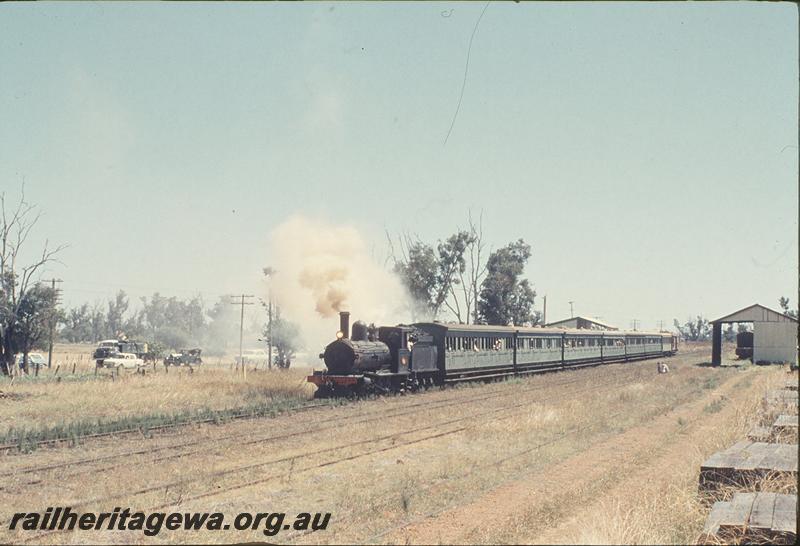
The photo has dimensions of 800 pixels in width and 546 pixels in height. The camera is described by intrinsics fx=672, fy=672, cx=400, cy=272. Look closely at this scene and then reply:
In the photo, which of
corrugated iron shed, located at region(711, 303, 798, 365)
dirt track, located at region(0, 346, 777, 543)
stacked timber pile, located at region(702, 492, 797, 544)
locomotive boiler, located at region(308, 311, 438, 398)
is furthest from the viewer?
corrugated iron shed, located at region(711, 303, 798, 365)

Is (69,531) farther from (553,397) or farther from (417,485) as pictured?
(553,397)

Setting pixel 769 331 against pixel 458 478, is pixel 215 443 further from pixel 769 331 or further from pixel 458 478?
pixel 769 331

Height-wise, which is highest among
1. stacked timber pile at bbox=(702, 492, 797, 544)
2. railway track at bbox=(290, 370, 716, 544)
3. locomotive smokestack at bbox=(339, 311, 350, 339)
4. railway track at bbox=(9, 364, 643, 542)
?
locomotive smokestack at bbox=(339, 311, 350, 339)

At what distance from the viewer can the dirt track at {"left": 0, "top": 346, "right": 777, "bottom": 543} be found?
891cm

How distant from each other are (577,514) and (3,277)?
116ft

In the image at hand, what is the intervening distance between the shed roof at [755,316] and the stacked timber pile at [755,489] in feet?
127

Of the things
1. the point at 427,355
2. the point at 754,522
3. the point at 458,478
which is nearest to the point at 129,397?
the point at 427,355

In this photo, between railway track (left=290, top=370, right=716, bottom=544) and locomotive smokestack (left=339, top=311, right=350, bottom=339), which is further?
locomotive smokestack (left=339, top=311, right=350, bottom=339)

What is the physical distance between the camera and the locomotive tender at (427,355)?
23875mm

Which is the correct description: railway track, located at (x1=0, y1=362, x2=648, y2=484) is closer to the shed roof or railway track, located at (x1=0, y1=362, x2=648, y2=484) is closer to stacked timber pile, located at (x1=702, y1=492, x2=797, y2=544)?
stacked timber pile, located at (x1=702, y1=492, x2=797, y2=544)

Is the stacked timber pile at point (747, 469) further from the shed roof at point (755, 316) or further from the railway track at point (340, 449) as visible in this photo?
the shed roof at point (755, 316)

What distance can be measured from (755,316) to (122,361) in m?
45.2

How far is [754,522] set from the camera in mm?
6621

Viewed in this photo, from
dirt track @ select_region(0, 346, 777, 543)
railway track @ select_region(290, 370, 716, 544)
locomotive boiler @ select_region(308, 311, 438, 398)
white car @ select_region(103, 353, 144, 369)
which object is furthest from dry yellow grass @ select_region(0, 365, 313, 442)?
white car @ select_region(103, 353, 144, 369)
